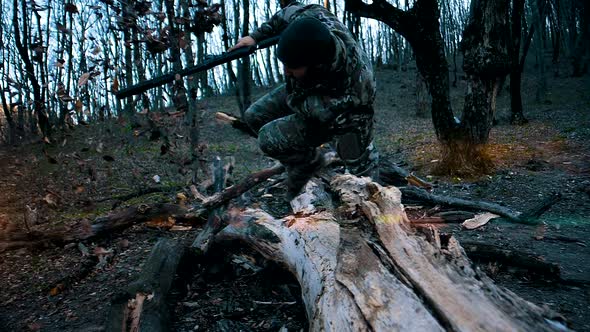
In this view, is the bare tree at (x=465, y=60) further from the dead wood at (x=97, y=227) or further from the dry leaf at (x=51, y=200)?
the dry leaf at (x=51, y=200)

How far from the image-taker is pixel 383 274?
1695 millimetres

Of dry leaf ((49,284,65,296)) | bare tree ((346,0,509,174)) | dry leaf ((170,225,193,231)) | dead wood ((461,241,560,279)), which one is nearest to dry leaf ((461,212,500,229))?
dead wood ((461,241,560,279))

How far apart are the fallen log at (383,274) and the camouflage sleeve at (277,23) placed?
174 cm

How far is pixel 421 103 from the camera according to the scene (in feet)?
55.2

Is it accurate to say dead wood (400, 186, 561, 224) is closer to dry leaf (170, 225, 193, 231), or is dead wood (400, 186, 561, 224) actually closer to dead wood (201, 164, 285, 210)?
dead wood (201, 164, 285, 210)

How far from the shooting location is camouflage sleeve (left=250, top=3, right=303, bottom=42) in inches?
139

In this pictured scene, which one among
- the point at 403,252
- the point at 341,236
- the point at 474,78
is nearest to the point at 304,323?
the point at 341,236

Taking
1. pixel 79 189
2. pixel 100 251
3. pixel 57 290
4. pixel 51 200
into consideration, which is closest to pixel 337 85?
pixel 100 251

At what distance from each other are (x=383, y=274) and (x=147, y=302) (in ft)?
4.58

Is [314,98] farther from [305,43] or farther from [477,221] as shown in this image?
[477,221]

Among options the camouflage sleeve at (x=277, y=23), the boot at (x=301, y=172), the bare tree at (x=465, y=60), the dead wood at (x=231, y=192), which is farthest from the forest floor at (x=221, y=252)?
the camouflage sleeve at (x=277, y=23)

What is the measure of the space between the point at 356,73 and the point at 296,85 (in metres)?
0.50

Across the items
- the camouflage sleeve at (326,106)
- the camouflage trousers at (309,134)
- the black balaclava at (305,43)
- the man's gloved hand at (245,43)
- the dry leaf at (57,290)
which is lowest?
the dry leaf at (57,290)

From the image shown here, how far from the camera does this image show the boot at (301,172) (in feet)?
12.1
